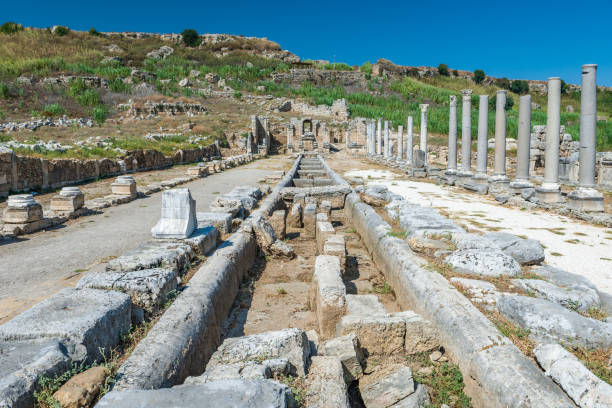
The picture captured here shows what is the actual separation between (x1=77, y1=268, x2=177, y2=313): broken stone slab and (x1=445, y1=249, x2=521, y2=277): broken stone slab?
3.29 metres

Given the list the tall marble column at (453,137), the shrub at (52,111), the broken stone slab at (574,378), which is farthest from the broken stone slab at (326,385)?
the shrub at (52,111)

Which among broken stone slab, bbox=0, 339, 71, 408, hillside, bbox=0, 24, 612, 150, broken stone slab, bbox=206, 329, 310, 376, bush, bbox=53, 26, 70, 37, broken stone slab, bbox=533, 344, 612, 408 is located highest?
bush, bbox=53, 26, 70, 37

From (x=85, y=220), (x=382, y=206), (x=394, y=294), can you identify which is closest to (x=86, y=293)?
(x=394, y=294)

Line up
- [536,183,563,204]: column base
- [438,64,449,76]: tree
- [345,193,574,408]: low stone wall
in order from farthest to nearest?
[438,64,449,76]: tree
[536,183,563,204]: column base
[345,193,574,408]: low stone wall

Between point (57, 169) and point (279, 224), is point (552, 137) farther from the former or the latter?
point (57, 169)

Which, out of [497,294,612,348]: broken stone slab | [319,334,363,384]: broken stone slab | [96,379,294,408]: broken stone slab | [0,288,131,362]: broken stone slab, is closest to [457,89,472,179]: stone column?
[497,294,612,348]: broken stone slab

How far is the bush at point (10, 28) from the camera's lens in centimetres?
6412

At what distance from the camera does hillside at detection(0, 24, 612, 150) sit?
37.4 metres

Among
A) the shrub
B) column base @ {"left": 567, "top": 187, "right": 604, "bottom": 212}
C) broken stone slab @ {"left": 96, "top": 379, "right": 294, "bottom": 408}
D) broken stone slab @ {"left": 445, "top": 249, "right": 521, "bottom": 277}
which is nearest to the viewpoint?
broken stone slab @ {"left": 96, "top": 379, "right": 294, "bottom": 408}

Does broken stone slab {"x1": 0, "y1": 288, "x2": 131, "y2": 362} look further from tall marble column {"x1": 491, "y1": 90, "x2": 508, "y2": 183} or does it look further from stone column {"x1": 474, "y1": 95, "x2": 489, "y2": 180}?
stone column {"x1": 474, "y1": 95, "x2": 489, "y2": 180}

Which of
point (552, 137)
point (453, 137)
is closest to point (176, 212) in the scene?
point (552, 137)

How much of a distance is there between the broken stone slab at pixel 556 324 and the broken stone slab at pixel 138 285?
3236mm

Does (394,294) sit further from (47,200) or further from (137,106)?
(137,106)

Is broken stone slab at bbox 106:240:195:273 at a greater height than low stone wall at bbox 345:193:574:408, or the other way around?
broken stone slab at bbox 106:240:195:273
